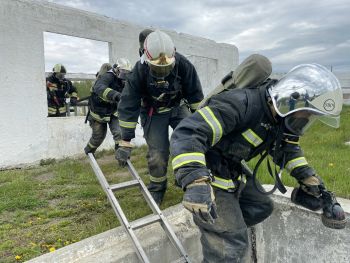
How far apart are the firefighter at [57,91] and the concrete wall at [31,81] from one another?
1401mm

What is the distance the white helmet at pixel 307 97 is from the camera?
1932mm

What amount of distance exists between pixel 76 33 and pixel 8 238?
14.5 feet

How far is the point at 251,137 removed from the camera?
2.09 metres

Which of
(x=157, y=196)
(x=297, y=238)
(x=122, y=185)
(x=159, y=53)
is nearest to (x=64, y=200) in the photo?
(x=157, y=196)

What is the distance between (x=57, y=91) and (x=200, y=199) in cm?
692

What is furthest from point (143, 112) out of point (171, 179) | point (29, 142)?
point (29, 142)

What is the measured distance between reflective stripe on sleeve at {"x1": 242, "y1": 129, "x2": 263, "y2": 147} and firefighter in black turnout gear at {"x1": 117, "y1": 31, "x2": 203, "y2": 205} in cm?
125

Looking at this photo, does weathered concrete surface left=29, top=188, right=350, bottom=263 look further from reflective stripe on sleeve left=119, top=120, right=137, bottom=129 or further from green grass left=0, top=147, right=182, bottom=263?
reflective stripe on sleeve left=119, top=120, right=137, bottom=129

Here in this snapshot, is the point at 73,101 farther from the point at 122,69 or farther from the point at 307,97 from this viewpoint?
the point at 307,97

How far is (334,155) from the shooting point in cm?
544

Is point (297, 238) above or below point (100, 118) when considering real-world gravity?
below

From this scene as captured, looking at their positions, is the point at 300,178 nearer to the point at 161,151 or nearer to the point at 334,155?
the point at 161,151

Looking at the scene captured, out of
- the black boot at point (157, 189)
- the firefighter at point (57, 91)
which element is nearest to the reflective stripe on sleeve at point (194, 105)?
the black boot at point (157, 189)

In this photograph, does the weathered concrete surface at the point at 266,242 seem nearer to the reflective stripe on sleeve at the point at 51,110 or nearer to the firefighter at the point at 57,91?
the reflective stripe on sleeve at the point at 51,110
